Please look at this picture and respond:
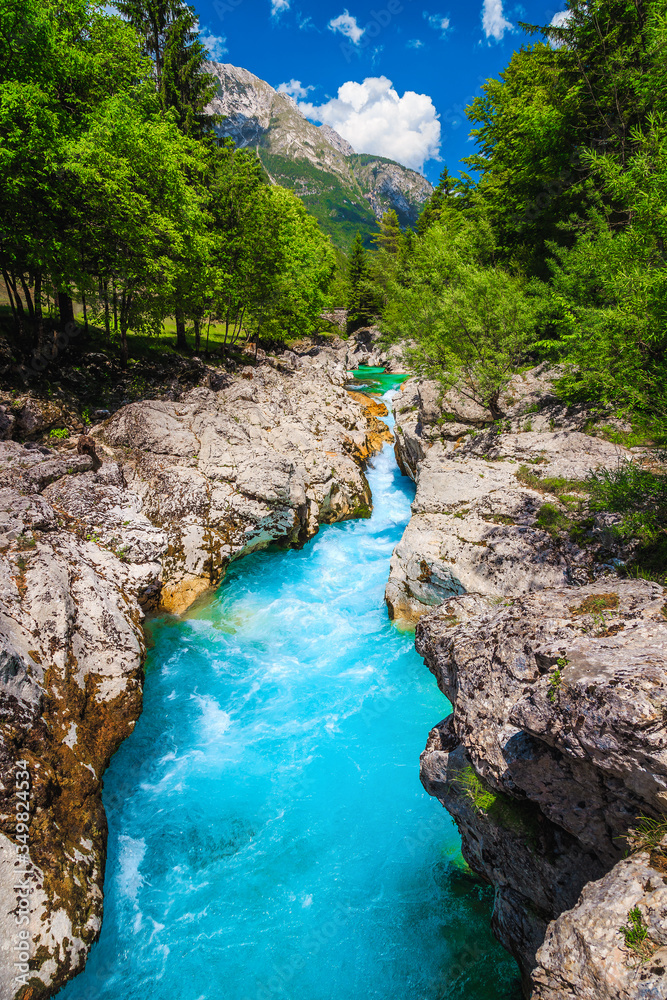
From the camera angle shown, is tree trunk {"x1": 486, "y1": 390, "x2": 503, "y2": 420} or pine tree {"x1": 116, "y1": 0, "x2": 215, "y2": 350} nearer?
tree trunk {"x1": 486, "y1": 390, "x2": 503, "y2": 420}

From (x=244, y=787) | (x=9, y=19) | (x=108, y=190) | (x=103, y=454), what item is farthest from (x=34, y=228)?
(x=244, y=787)

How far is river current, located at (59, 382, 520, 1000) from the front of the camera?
592cm

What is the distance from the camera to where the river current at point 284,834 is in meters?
5.92

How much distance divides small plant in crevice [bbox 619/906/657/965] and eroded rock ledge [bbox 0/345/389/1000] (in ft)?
22.1

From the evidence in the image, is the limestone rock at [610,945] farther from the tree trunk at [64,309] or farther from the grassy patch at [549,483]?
the tree trunk at [64,309]

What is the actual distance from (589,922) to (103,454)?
15670 mm

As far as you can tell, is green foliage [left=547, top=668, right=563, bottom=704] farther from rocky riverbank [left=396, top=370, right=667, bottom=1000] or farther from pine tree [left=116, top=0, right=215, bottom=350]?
pine tree [left=116, top=0, right=215, bottom=350]

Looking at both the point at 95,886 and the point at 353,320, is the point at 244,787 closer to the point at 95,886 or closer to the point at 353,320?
the point at 95,886

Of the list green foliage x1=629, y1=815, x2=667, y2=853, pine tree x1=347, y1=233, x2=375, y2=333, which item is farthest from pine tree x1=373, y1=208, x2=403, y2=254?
green foliage x1=629, y1=815, x2=667, y2=853

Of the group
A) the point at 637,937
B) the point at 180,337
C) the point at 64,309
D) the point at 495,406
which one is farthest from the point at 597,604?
the point at 180,337

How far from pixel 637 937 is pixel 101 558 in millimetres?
11825

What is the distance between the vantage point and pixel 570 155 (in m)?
16.4

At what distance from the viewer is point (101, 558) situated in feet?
36.8

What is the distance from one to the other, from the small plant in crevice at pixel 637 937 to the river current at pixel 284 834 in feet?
13.9
